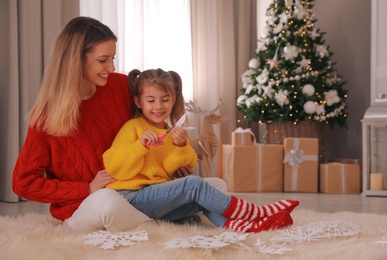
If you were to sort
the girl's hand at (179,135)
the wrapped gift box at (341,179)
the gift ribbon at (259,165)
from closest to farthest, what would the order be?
the girl's hand at (179,135) < the wrapped gift box at (341,179) < the gift ribbon at (259,165)

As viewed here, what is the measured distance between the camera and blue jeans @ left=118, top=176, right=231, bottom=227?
2.10m

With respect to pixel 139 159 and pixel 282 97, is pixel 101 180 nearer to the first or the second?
pixel 139 159

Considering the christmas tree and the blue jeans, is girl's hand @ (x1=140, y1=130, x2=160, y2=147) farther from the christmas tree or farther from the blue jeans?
the christmas tree

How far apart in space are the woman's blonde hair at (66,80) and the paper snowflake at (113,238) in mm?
431

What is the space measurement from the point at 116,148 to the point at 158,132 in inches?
8.2

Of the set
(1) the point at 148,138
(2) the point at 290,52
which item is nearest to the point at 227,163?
(2) the point at 290,52

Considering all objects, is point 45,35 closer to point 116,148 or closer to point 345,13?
point 116,148

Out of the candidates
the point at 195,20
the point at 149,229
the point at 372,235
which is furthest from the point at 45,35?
the point at 372,235

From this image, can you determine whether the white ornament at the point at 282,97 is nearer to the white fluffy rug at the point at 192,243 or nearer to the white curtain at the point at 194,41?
the white curtain at the point at 194,41

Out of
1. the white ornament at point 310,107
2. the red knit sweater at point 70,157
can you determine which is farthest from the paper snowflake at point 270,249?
the white ornament at point 310,107

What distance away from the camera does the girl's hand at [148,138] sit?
2.07 m

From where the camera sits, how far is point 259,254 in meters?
1.69

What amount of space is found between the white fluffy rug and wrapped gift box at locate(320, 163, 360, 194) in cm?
205

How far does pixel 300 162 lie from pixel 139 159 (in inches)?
95.7
